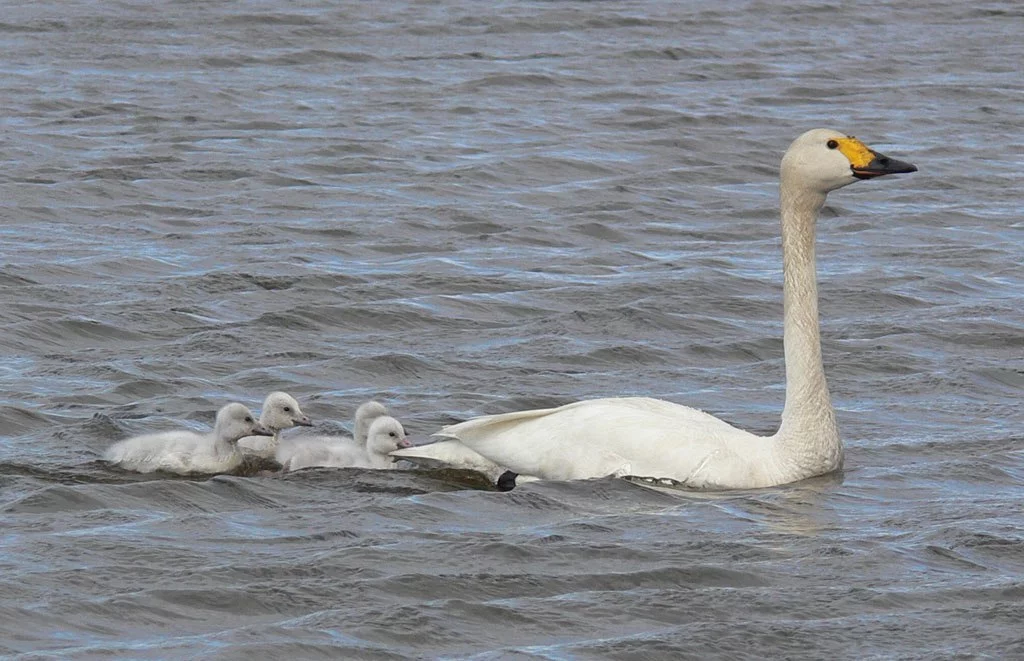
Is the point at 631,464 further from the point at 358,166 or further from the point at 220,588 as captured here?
the point at 358,166

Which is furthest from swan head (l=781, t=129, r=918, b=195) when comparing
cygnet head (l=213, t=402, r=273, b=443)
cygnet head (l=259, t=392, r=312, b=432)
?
cygnet head (l=213, t=402, r=273, b=443)

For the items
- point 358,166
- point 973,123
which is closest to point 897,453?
point 358,166

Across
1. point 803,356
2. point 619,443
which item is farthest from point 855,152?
point 619,443

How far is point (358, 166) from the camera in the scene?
56.0ft

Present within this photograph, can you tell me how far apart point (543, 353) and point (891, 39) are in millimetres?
12920

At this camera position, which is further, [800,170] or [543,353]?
[543,353]

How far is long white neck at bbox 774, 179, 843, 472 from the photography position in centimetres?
955

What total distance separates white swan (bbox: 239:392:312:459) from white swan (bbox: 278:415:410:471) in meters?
0.08

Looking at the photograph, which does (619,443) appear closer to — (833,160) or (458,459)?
(458,459)

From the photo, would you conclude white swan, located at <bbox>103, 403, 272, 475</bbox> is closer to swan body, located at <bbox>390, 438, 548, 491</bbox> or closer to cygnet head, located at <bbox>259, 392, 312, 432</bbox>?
cygnet head, located at <bbox>259, 392, 312, 432</bbox>

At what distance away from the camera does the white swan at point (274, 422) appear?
9.87 meters

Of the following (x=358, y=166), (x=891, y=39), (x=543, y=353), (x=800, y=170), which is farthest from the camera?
(x=891, y=39)

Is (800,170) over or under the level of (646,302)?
over

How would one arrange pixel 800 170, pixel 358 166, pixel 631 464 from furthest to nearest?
pixel 358 166 < pixel 800 170 < pixel 631 464
